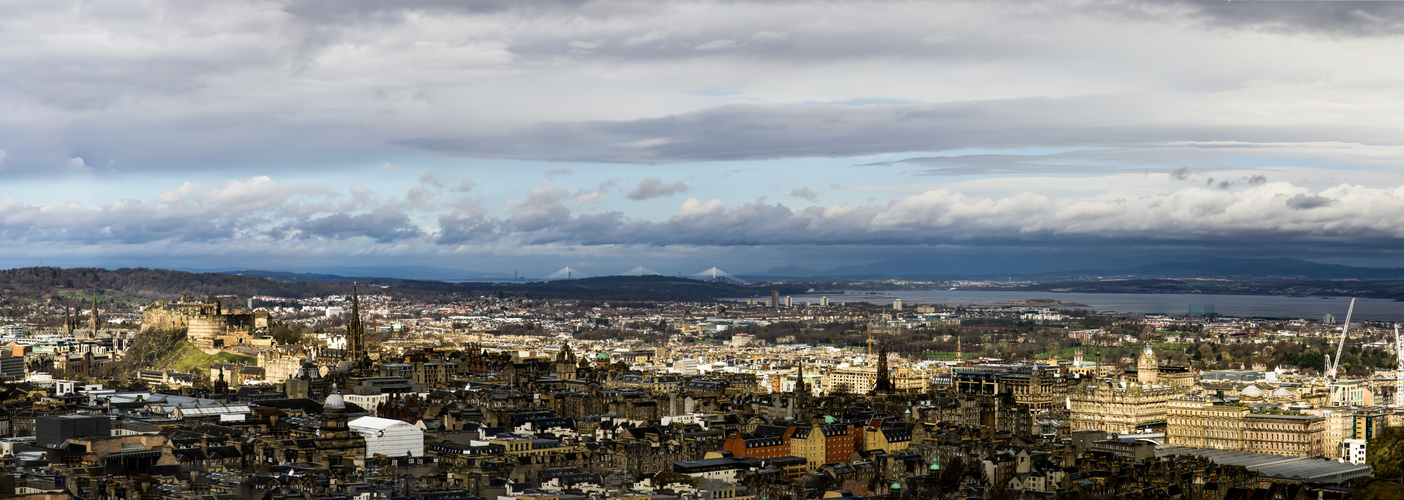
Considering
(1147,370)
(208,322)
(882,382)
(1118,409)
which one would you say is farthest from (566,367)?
(208,322)

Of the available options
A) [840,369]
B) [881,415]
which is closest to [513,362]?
[840,369]

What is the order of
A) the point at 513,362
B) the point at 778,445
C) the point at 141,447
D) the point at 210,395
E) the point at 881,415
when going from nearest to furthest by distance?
1. the point at 141,447
2. the point at 778,445
3. the point at 881,415
4. the point at 210,395
5. the point at 513,362

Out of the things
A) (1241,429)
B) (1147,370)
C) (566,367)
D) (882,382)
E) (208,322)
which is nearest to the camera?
(1241,429)

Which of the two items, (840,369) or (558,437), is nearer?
(558,437)

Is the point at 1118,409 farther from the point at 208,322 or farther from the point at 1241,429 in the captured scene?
the point at 208,322

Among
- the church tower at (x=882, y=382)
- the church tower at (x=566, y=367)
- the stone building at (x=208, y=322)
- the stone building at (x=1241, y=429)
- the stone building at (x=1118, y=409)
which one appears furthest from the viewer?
the stone building at (x=208, y=322)

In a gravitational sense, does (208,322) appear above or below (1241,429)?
above

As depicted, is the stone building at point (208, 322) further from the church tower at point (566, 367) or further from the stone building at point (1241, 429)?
the stone building at point (1241, 429)

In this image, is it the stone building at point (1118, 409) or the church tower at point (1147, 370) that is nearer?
the stone building at point (1118, 409)

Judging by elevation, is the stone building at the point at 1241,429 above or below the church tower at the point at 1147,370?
below

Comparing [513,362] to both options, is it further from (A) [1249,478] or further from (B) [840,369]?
(A) [1249,478]

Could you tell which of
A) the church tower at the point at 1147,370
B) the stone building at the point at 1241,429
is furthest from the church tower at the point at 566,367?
the stone building at the point at 1241,429
